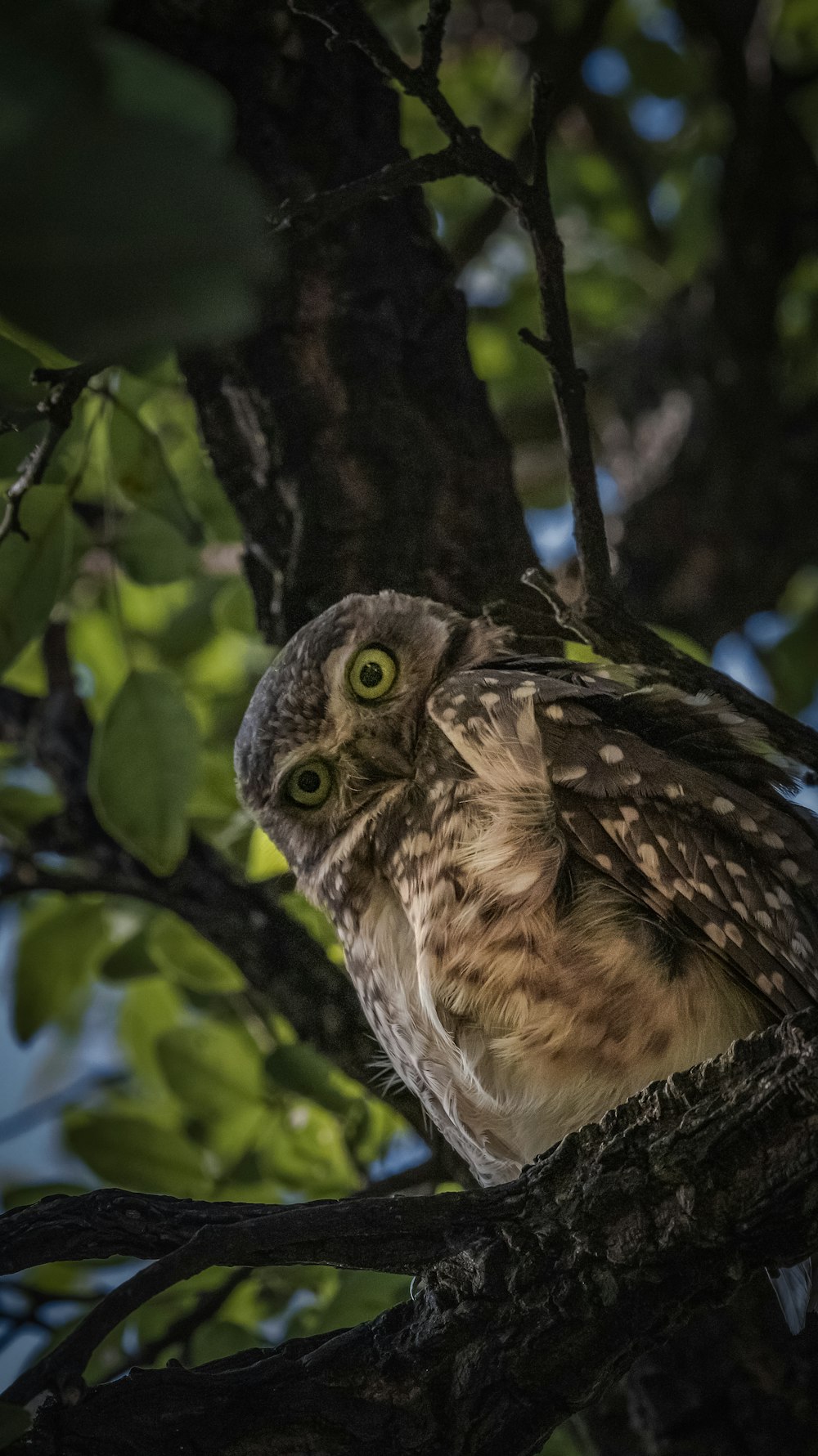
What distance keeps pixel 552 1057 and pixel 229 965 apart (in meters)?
0.98

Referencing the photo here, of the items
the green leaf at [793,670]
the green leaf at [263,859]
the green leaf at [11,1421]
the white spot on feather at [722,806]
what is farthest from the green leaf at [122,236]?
the green leaf at [793,670]

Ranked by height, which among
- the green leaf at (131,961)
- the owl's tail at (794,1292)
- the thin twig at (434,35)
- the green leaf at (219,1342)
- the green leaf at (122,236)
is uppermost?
the thin twig at (434,35)

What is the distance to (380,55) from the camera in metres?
1.37

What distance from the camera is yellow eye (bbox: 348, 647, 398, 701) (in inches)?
67.2

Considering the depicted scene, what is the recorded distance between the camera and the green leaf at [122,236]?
0.46 metres

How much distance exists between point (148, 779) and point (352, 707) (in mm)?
311

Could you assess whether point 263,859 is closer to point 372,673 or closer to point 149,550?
point 372,673

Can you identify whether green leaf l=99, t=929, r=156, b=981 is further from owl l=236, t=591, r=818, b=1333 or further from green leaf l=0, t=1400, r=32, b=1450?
green leaf l=0, t=1400, r=32, b=1450

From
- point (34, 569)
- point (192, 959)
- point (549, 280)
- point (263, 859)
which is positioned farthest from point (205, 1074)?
point (549, 280)

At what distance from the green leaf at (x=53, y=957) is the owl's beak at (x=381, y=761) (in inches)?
37.5

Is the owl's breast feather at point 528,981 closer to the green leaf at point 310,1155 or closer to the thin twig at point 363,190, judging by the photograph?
the green leaf at point 310,1155

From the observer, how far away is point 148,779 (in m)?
1.71

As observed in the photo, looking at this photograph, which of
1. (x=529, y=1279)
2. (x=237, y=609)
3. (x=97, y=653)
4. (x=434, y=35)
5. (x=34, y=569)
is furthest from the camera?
(x=97, y=653)

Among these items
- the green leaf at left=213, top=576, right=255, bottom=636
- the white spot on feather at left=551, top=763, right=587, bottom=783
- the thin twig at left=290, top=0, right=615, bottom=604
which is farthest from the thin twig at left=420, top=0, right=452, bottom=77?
the green leaf at left=213, top=576, right=255, bottom=636
